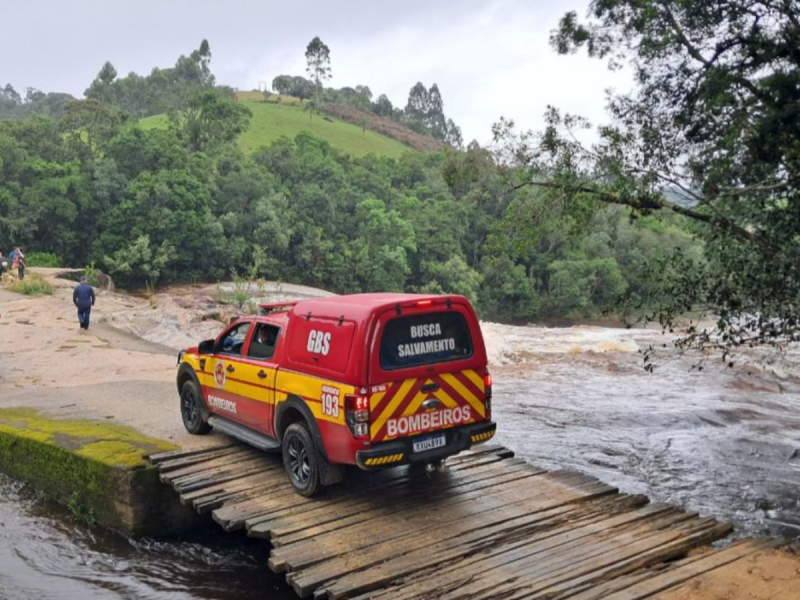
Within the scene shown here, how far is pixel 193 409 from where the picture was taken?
32.6ft

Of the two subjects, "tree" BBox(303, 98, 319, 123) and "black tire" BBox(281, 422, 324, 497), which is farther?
"tree" BBox(303, 98, 319, 123)

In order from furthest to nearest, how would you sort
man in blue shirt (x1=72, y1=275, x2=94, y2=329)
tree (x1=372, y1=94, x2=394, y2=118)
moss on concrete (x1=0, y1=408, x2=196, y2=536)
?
tree (x1=372, y1=94, x2=394, y2=118) → man in blue shirt (x1=72, y1=275, x2=94, y2=329) → moss on concrete (x1=0, y1=408, x2=196, y2=536)

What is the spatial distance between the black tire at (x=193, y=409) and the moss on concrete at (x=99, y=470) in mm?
569

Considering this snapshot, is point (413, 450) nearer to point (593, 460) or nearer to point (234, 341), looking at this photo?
point (234, 341)

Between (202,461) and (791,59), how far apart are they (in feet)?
29.9

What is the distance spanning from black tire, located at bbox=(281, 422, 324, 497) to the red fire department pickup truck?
1 cm

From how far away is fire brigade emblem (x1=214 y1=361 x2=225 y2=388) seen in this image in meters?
8.93

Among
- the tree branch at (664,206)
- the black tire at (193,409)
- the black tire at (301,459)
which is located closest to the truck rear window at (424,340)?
the black tire at (301,459)

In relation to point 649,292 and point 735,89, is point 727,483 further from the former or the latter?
point 735,89

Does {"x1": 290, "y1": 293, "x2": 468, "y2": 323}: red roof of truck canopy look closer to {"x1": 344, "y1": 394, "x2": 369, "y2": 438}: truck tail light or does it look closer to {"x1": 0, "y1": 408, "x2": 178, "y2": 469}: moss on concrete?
{"x1": 344, "y1": 394, "x2": 369, "y2": 438}: truck tail light

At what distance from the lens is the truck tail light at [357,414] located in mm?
6699

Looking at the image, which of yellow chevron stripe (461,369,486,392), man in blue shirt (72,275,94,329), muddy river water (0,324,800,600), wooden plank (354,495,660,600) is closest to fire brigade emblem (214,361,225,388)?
muddy river water (0,324,800,600)

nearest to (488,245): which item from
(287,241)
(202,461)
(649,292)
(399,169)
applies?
(649,292)

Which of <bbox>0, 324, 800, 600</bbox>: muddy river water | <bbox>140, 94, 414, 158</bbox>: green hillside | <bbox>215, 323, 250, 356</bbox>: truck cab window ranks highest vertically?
<bbox>140, 94, 414, 158</bbox>: green hillside
